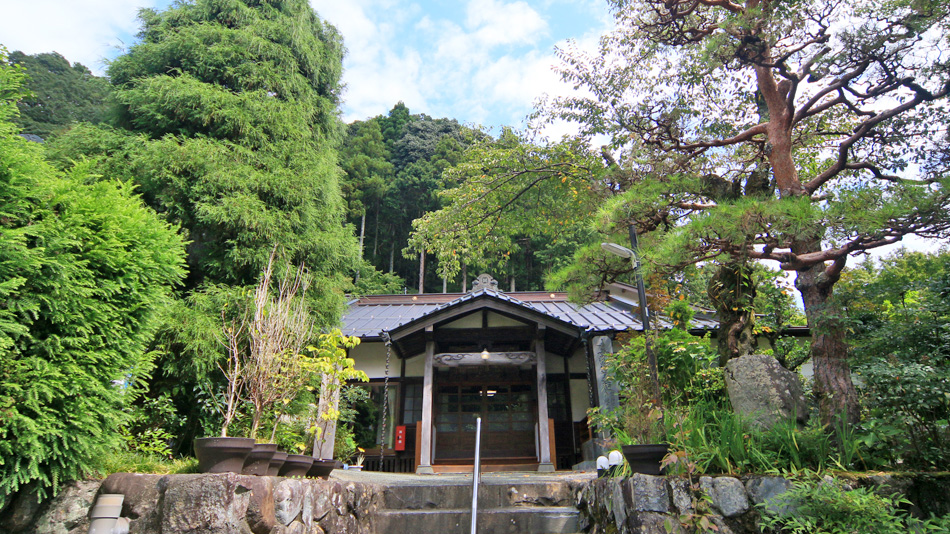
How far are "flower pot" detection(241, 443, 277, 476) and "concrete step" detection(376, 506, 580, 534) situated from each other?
1782 mm

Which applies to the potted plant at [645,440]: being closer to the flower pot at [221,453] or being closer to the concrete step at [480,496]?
the concrete step at [480,496]

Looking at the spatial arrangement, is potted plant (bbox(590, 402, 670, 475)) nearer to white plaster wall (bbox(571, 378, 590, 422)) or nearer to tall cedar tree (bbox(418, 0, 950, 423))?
tall cedar tree (bbox(418, 0, 950, 423))

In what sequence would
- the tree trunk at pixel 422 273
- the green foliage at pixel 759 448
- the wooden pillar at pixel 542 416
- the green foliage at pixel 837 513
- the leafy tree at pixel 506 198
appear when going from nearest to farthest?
the green foliage at pixel 837 513 < the green foliage at pixel 759 448 < the leafy tree at pixel 506 198 < the wooden pillar at pixel 542 416 < the tree trunk at pixel 422 273

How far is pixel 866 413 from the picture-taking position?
3686 millimetres

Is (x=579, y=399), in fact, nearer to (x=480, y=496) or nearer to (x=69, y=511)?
(x=480, y=496)

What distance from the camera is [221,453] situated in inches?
138

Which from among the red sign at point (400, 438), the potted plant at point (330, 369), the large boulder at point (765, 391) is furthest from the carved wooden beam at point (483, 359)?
the large boulder at point (765, 391)

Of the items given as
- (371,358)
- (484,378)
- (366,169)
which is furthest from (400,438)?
(366,169)

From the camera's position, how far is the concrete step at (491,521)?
4926 mm

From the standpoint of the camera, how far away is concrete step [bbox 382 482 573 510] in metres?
5.47

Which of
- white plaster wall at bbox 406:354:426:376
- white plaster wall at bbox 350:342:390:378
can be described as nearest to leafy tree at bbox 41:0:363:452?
white plaster wall at bbox 350:342:390:378

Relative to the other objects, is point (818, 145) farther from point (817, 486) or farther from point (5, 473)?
point (5, 473)

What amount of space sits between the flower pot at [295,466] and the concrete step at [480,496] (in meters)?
1.42

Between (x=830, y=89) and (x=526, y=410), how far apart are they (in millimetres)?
7869
